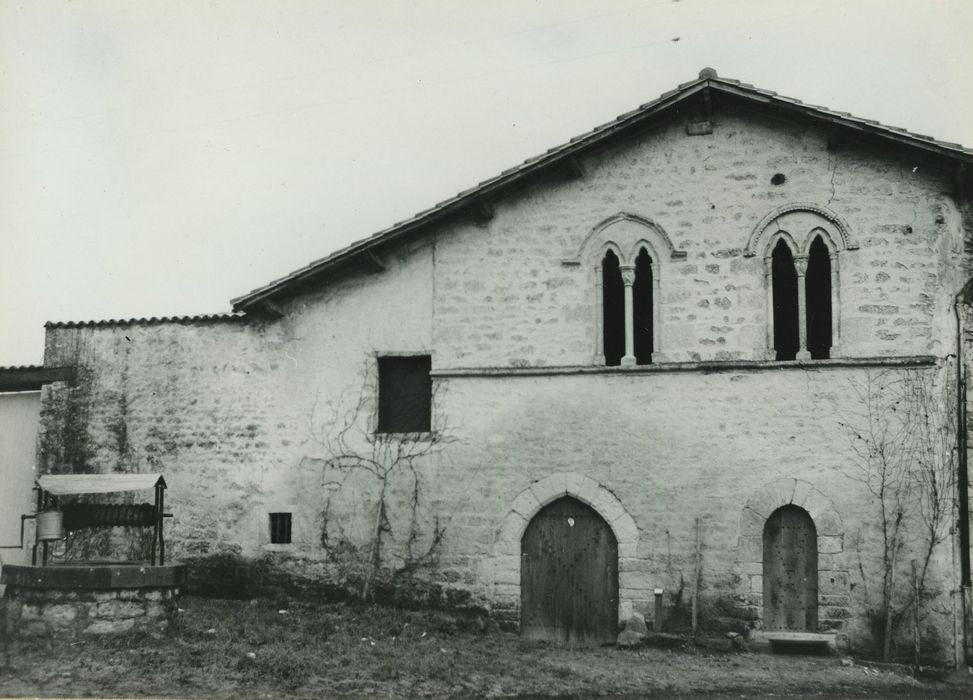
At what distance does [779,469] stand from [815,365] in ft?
4.43

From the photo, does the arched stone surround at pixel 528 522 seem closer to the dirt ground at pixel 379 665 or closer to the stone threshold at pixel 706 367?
the dirt ground at pixel 379 665

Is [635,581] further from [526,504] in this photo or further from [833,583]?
[833,583]

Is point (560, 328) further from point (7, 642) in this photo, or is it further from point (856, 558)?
point (7, 642)

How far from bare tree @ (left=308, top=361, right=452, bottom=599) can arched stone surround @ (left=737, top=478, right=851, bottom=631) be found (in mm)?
3891

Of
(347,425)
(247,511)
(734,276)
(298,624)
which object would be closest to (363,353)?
(347,425)

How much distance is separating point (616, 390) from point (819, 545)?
308cm

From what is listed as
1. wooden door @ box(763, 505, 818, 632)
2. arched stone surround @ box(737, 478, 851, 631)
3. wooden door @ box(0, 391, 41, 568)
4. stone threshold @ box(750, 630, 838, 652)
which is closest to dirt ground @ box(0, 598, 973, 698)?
stone threshold @ box(750, 630, 838, 652)

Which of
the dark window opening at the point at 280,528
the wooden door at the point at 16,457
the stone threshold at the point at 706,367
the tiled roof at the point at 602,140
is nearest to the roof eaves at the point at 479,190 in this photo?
the tiled roof at the point at 602,140

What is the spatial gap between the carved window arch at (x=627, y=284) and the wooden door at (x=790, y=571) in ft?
8.32

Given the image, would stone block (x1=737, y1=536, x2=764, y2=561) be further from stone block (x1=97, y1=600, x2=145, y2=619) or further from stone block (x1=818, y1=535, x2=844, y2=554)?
stone block (x1=97, y1=600, x2=145, y2=619)

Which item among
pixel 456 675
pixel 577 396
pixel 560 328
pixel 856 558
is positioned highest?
pixel 560 328

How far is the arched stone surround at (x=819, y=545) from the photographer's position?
42.5ft

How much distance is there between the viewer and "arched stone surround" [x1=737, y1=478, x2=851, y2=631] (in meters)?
13.0

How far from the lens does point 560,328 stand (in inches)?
558
